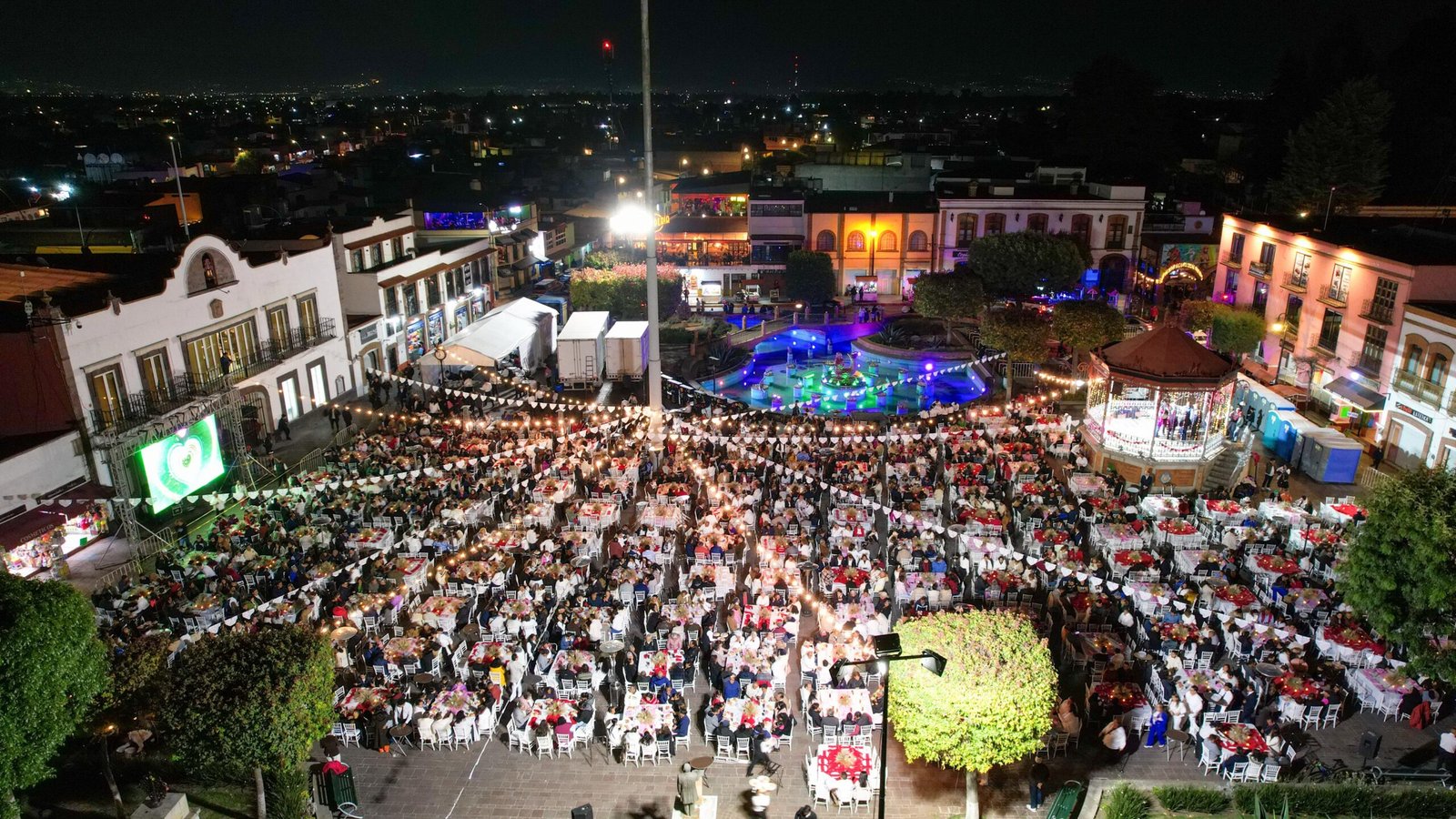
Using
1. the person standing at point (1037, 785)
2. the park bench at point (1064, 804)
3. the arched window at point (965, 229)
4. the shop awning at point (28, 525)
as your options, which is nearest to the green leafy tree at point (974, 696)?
the park bench at point (1064, 804)

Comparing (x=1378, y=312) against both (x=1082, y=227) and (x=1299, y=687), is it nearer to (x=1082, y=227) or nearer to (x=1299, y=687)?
(x=1299, y=687)

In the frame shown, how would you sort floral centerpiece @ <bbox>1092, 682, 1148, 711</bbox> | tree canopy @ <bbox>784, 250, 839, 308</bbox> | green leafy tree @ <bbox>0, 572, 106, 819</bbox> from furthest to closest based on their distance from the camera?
tree canopy @ <bbox>784, 250, 839, 308</bbox>
floral centerpiece @ <bbox>1092, 682, 1148, 711</bbox>
green leafy tree @ <bbox>0, 572, 106, 819</bbox>

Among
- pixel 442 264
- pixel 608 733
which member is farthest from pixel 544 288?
pixel 608 733

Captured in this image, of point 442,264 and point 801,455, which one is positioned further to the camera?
point 442,264

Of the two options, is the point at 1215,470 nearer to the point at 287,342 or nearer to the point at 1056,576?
the point at 1056,576

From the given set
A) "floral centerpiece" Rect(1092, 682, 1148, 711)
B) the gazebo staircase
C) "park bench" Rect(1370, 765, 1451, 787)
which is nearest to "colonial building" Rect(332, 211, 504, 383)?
the gazebo staircase

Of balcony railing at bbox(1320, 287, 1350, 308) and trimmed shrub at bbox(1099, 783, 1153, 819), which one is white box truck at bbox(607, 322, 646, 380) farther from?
balcony railing at bbox(1320, 287, 1350, 308)

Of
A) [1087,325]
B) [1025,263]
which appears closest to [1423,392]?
[1087,325]
